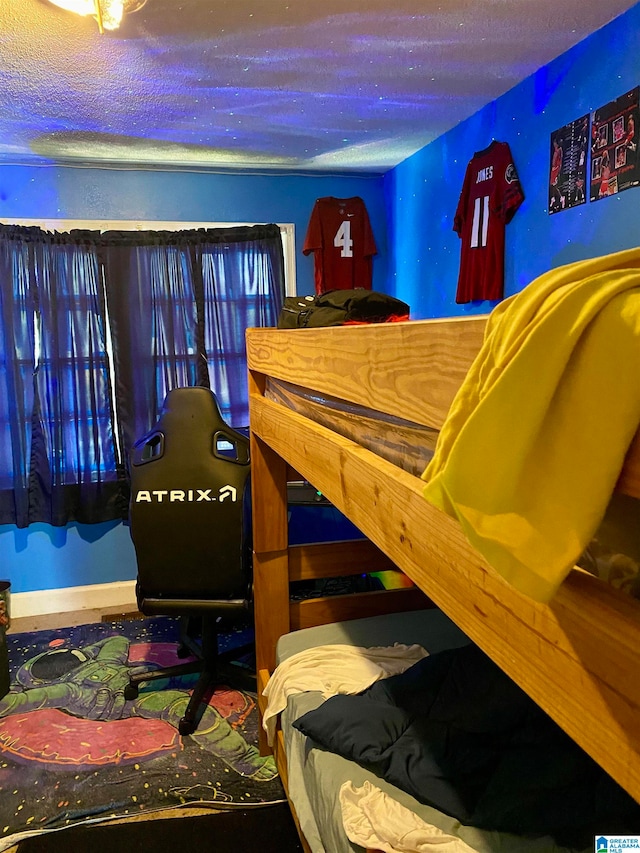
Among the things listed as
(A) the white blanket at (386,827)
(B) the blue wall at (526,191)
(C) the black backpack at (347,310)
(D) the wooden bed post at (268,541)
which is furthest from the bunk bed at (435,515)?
(B) the blue wall at (526,191)

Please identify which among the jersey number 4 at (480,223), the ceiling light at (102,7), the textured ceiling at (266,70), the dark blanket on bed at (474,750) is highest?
the textured ceiling at (266,70)

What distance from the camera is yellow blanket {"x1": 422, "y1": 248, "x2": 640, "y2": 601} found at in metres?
0.46

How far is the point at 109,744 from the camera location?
7.71 feet

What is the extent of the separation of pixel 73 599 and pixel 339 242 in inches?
101

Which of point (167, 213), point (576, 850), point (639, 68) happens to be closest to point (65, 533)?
point (167, 213)

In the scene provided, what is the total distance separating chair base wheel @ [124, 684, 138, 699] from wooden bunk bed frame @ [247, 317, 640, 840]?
4.96ft

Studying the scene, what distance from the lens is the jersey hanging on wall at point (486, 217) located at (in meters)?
2.45

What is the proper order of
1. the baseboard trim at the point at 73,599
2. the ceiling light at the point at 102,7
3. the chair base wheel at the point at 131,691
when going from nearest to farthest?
1. the ceiling light at the point at 102,7
2. the chair base wheel at the point at 131,691
3. the baseboard trim at the point at 73,599

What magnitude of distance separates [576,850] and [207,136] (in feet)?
9.48

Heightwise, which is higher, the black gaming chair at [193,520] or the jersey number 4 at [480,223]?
the jersey number 4 at [480,223]

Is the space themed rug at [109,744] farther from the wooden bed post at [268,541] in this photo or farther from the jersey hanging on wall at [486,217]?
the jersey hanging on wall at [486,217]

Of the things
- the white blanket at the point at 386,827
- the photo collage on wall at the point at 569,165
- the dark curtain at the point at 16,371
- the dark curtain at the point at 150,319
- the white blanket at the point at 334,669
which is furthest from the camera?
the dark curtain at the point at 150,319

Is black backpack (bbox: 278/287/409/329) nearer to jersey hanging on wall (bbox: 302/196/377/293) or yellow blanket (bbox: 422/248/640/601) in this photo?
yellow blanket (bbox: 422/248/640/601)

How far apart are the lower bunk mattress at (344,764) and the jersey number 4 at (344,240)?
2.19 meters
